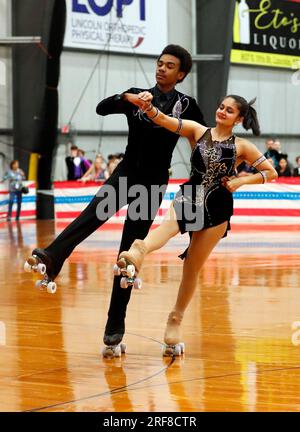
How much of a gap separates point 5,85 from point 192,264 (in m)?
17.8

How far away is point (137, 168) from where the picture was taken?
5.47 m

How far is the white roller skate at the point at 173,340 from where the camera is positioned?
5.38m

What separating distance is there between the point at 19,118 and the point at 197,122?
17577 mm

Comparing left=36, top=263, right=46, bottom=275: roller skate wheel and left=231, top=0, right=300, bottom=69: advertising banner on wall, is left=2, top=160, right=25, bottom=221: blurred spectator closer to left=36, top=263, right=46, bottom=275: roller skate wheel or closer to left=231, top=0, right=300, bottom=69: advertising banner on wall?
left=231, top=0, right=300, bottom=69: advertising banner on wall

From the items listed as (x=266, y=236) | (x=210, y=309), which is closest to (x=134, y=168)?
(x=210, y=309)

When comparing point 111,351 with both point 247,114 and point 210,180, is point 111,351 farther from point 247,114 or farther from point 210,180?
point 247,114

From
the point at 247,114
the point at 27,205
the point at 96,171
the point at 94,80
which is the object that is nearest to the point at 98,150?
the point at 94,80

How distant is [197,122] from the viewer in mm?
5566

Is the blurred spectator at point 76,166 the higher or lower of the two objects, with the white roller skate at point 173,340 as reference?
higher

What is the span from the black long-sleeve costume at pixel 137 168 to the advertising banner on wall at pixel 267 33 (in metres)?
20.1
